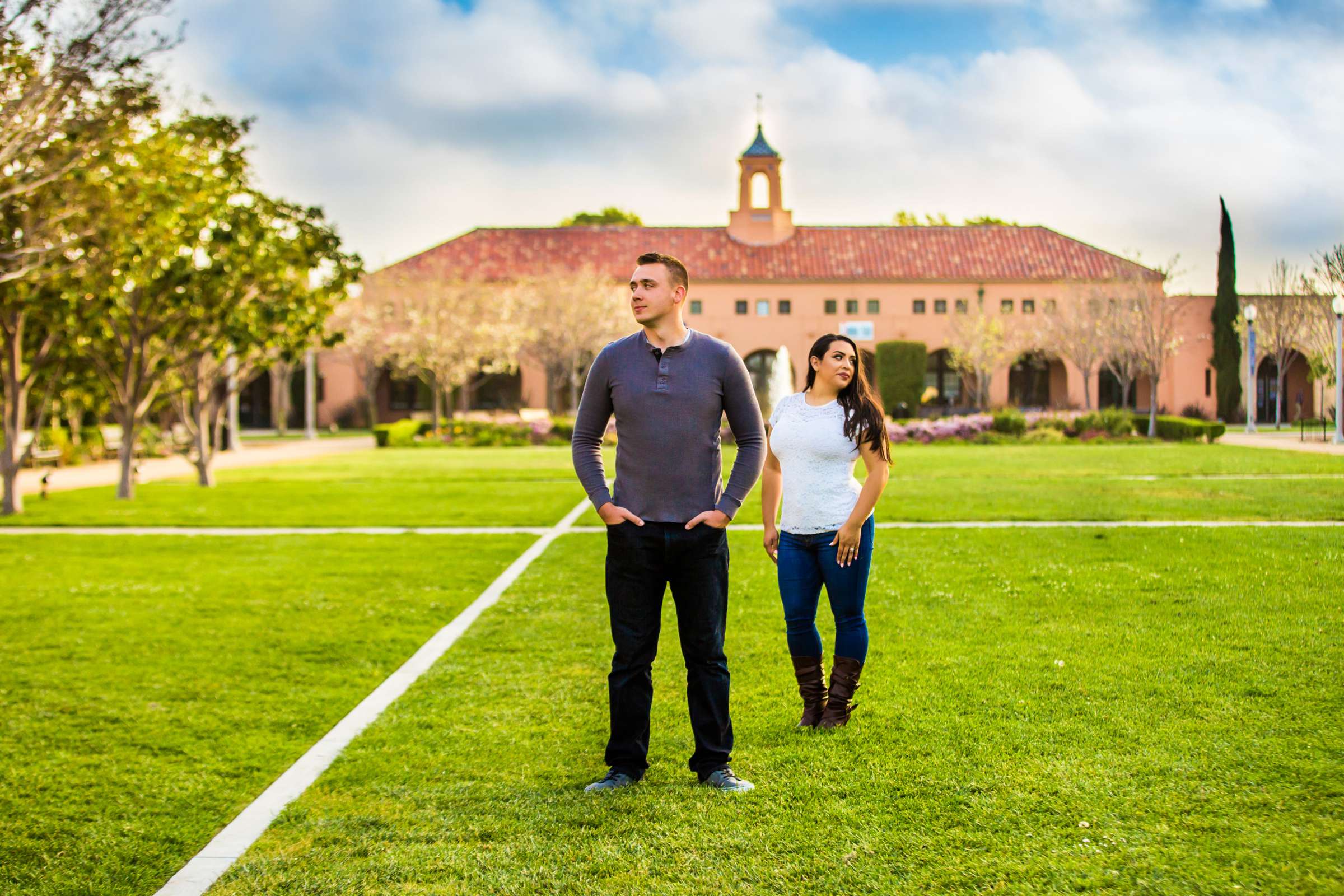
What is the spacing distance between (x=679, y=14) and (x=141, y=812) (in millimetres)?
10607

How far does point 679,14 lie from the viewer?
12703 millimetres

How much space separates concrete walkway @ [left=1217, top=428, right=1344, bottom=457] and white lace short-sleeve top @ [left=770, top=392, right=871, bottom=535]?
22.1 m

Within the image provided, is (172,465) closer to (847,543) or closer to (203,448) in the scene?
(203,448)

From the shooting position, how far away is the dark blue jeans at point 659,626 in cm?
436

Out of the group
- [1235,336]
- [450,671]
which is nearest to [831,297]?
[1235,336]

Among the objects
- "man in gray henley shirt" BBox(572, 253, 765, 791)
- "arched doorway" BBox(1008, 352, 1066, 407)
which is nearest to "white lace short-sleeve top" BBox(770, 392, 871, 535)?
"man in gray henley shirt" BBox(572, 253, 765, 791)

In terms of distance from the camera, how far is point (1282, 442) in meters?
29.3

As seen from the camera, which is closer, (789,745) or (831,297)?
(789,745)

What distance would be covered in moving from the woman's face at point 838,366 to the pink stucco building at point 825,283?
45599 mm

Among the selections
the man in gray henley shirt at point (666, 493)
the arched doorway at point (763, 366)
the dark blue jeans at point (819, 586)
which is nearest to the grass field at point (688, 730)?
the man in gray henley shirt at point (666, 493)

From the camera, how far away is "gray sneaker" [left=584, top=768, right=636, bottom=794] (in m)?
4.48

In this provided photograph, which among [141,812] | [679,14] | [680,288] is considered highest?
[679,14]

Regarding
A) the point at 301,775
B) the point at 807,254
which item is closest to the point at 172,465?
the point at 301,775

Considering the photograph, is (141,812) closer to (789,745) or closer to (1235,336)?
(789,745)
